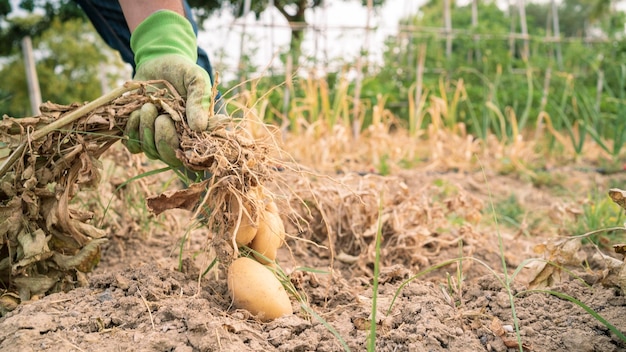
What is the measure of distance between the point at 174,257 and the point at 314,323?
35.6 inches

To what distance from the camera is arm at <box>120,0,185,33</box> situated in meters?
1.86

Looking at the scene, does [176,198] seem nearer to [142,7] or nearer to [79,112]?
[79,112]

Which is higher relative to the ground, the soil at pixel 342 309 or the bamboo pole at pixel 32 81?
the bamboo pole at pixel 32 81

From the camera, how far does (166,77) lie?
5.37 ft

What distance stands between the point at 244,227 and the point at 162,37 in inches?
29.1

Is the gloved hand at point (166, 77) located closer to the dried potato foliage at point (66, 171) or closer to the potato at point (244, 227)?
the dried potato foliage at point (66, 171)

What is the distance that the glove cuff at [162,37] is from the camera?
178 centimetres

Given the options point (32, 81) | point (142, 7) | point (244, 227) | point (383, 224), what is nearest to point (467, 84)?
point (383, 224)

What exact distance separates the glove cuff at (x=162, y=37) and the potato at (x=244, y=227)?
1.91 feet

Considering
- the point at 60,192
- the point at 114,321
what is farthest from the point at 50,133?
the point at 114,321

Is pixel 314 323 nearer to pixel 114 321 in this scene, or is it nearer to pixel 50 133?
pixel 114 321

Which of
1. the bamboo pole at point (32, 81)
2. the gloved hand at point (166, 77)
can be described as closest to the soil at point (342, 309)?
the gloved hand at point (166, 77)

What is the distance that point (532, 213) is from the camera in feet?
10.7

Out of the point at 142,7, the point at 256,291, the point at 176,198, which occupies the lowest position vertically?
the point at 256,291
